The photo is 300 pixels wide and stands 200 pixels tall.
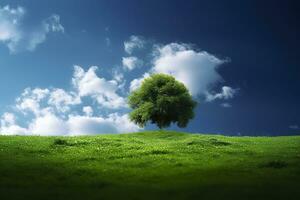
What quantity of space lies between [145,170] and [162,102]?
49.2 meters

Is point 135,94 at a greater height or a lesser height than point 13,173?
greater

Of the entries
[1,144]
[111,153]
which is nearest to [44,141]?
[1,144]

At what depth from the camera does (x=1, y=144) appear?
5519 cm

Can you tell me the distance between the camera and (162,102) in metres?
89.8

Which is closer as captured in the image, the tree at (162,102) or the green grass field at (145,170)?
the green grass field at (145,170)

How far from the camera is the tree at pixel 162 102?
9000cm

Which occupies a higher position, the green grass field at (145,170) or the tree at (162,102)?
the tree at (162,102)

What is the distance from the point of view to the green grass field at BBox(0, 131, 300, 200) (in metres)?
31.9

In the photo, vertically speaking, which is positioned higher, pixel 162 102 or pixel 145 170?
pixel 162 102

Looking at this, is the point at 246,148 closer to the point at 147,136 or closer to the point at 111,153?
the point at 111,153

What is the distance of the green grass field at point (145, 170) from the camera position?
3189 centimetres

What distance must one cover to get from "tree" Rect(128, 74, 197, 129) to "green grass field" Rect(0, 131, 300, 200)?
30737 mm

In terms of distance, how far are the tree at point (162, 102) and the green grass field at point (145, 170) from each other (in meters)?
30.7

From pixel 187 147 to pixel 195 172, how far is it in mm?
13896
